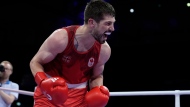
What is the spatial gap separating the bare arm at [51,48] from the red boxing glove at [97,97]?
1.04 feet

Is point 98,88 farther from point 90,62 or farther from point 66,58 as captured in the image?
point 66,58

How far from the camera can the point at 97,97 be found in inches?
72.6

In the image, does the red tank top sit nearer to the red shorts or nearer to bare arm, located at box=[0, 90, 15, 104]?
the red shorts

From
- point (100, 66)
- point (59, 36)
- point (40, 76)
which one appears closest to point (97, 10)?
point (59, 36)

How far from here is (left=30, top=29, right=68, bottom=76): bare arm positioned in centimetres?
175

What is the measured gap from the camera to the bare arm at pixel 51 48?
175cm

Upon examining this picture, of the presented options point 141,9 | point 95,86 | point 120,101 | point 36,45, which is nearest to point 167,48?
point 141,9

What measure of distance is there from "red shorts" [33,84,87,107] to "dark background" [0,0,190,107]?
5013mm

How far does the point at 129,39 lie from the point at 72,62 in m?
5.94

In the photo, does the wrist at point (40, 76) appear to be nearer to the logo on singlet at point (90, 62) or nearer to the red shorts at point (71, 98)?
the red shorts at point (71, 98)

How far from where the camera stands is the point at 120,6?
721 centimetres

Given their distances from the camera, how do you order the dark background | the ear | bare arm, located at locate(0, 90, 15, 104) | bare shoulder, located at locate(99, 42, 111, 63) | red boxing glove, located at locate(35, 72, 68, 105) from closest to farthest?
red boxing glove, located at locate(35, 72, 68, 105)
the ear
bare shoulder, located at locate(99, 42, 111, 63)
bare arm, located at locate(0, 90, 15, 104)
the dark background

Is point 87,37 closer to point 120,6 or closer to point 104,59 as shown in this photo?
point 104,59

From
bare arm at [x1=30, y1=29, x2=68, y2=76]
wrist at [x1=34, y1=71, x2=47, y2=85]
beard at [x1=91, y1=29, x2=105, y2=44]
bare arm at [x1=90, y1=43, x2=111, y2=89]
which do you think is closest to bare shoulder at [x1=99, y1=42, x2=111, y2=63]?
bare arm at [x1=90, y1=43, x2=111, y2=89]
